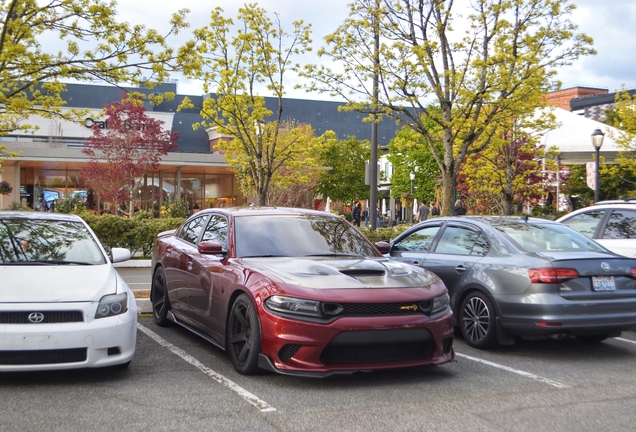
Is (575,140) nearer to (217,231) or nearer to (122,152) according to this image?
(217,231)

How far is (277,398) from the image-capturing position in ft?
18.0

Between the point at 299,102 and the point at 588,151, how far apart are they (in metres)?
50.1

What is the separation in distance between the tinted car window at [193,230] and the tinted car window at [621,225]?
548 cm

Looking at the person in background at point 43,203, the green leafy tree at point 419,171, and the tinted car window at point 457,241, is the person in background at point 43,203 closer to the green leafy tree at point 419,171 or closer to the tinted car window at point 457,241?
the green leafy tree at point 419,171

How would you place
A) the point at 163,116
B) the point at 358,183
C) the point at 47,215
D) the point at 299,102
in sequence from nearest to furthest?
1. the point at 47,215
2. the point at 163,116
3. the point at 358,183
4. the point at 299,102

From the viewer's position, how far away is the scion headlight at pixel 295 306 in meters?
5.69

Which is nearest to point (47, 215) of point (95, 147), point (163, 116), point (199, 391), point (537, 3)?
point (199, 391)

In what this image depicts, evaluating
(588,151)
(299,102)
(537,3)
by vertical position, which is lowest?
(588,151)

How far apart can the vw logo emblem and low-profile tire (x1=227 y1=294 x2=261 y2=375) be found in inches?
62.7

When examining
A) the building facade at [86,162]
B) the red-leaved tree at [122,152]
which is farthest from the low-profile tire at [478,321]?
the red-leaved tree at [122,152]

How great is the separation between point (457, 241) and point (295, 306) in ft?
11.2

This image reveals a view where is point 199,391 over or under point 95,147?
under

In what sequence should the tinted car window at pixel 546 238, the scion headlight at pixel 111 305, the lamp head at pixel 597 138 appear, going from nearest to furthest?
the scion headlight at pixel 111 305, the tinted car window at pixel 546 238, the lamp head at pixel 597 138

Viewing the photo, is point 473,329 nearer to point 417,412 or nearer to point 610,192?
point 417,412
